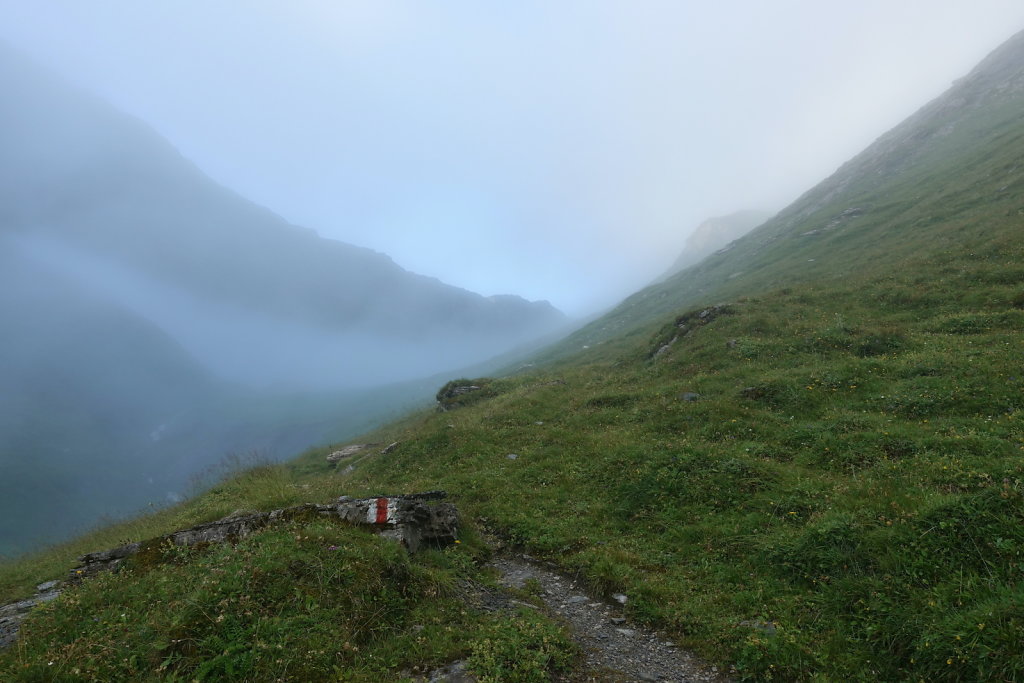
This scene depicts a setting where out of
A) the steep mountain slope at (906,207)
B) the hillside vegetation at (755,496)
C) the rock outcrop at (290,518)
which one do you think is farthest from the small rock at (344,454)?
the steep mountain slope at (906,207)

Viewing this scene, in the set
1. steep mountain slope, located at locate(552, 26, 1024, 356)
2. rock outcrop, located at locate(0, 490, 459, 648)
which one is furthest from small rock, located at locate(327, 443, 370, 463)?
steep mountain slope, located at locate(552, 26, 1024, 356)

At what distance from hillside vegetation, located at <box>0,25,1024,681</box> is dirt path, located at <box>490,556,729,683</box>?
1.44ft

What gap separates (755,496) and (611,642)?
6.59 meters

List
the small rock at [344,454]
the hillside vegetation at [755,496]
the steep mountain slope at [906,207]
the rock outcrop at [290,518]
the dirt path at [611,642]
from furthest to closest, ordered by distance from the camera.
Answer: the steep mountain slope at [906,207], the small rock at [344,454], the rock outcrop at [290,518], the dirt path at [611,642], the hillside vegetation at [755,496]

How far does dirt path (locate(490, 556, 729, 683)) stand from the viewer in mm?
7781

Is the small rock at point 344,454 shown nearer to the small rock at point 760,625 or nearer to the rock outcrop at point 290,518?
the rock outcrop at point 290,518

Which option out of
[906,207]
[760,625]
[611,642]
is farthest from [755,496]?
[906,207]

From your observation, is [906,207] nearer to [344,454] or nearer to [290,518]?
[344,454]

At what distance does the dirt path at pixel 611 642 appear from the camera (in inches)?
306

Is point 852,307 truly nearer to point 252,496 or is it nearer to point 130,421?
point 252,496

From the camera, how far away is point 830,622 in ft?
26.9

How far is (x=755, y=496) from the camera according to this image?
12.8m

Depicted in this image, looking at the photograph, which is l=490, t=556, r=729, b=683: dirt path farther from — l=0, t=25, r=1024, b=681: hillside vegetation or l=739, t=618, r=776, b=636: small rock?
l=739, t=618, r=776, b=636: small rock

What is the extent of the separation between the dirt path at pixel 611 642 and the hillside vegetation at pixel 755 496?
439 mm
